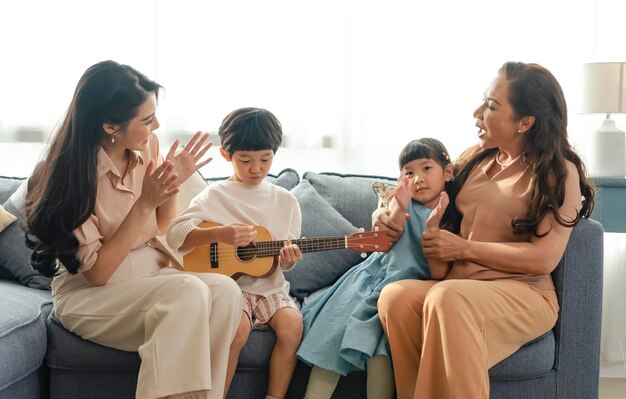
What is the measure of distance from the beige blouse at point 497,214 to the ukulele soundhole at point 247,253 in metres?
0.58

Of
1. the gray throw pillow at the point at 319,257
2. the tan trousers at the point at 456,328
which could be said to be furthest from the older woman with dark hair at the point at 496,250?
the gray throw pillow at the point at 319,257

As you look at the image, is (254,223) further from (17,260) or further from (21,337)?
(17,260)

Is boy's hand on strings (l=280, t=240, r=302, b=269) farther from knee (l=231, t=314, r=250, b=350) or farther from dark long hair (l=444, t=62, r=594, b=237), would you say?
dark long hair (l=444, t=62, r=594, b=237)

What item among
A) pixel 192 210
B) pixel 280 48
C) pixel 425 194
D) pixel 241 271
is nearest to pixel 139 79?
pixel 192 210

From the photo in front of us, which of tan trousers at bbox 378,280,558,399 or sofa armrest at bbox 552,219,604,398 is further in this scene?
sofa armrest at bbox 552,219,604,398

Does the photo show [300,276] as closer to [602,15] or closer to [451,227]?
[451,227]

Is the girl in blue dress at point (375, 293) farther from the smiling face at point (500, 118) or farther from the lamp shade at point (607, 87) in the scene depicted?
→ the lamp shade at point (607, 87)

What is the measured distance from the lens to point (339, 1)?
386 cm

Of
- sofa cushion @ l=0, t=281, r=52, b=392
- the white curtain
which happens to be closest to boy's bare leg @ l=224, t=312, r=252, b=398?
sofa cushion @ l=0, t=281, r=52, b=392

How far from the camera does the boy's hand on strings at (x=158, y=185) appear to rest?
238cm

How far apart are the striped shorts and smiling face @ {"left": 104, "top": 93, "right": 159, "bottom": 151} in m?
0.55

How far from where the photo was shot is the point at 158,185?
2381 millimetres

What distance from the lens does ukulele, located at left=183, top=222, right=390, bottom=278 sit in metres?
2.66

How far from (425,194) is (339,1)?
1.49 m
